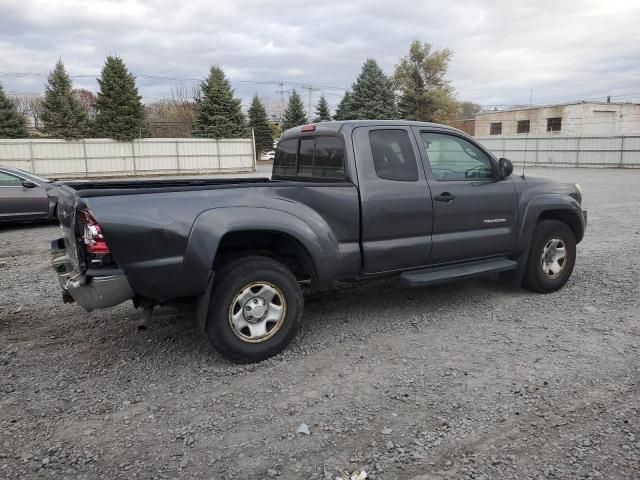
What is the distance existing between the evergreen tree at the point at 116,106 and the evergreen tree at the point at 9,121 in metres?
5.86

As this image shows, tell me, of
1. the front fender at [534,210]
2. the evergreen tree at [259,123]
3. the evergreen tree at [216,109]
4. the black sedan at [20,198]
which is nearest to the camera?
the front fender at [534,210]

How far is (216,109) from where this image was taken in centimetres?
3700

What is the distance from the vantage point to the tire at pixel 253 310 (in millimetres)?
3730

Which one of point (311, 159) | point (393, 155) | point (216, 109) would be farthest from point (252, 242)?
point (216, 109)

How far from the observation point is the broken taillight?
11.0ft

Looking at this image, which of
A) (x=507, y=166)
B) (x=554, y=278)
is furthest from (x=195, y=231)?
(x=554, y=278)

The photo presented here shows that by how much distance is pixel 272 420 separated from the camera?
3.09m

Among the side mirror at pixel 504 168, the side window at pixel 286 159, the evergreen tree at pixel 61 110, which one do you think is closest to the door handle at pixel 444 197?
the side mirror at pixel 504 168

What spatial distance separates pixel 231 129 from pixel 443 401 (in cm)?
3622

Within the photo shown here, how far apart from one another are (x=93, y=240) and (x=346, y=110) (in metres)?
42.6

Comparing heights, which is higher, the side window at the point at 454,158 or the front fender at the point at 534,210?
the side window at the point at 454,158

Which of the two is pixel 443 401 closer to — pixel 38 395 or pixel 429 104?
pixel 38 395

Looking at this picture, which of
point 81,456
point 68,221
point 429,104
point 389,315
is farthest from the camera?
point 429,104

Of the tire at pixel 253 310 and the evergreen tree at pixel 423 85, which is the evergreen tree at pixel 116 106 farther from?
the tire at pixel 253 310
